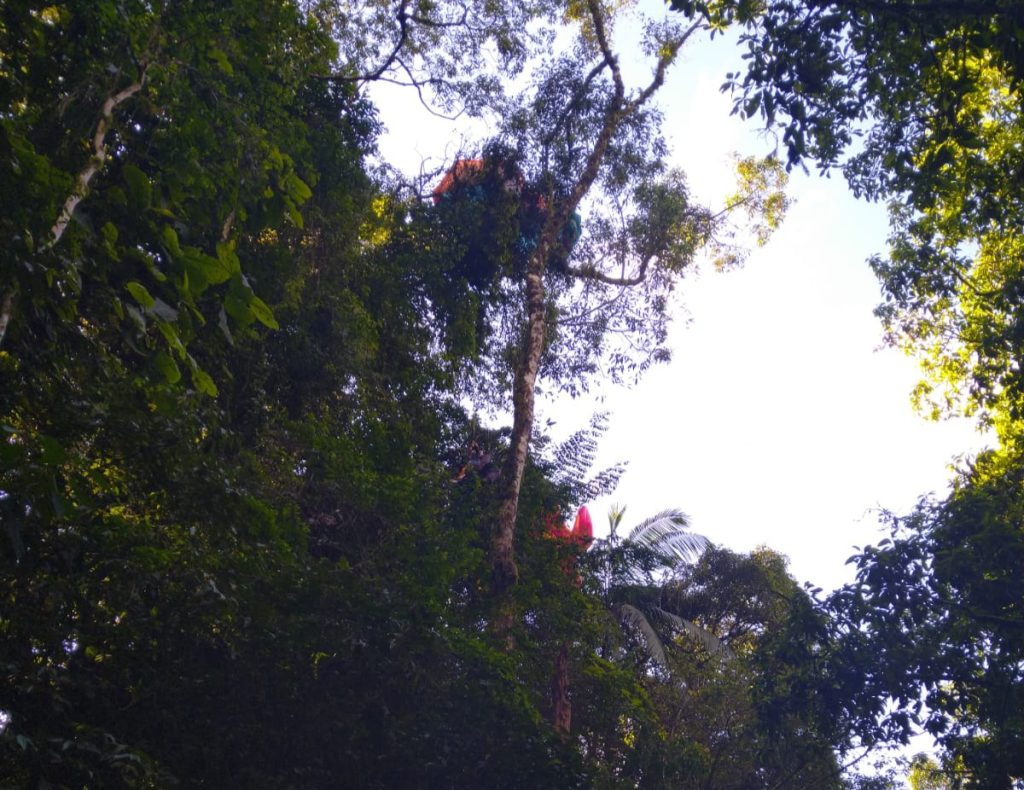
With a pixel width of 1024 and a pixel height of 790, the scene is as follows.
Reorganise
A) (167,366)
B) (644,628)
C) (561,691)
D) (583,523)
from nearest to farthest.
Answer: (167,366)
(561,691)
(644,628)
(583,523)

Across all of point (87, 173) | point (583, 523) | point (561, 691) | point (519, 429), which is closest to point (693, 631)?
point (583, 523)

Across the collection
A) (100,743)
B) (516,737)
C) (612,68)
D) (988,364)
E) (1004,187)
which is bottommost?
(100,743)

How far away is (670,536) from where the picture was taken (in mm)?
15125

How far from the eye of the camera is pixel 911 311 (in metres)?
13.1

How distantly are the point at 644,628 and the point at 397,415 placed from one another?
17.7 ft

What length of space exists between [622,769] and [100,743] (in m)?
8.77

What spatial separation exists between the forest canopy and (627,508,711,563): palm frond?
0.18 feet

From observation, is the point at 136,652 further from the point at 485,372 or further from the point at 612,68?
the point at 612,68

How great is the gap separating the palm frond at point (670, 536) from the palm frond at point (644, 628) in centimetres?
102

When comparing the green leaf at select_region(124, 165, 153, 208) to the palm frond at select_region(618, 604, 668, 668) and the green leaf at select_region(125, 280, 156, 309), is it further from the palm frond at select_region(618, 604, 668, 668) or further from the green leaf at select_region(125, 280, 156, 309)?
the palm frond at select_region(618, 604, 668, 668)

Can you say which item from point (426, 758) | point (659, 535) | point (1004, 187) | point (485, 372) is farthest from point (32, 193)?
point (659, 535)

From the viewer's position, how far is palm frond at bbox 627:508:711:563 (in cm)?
1505

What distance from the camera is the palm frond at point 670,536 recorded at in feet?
49.4

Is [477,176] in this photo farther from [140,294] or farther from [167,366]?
[140,294]
